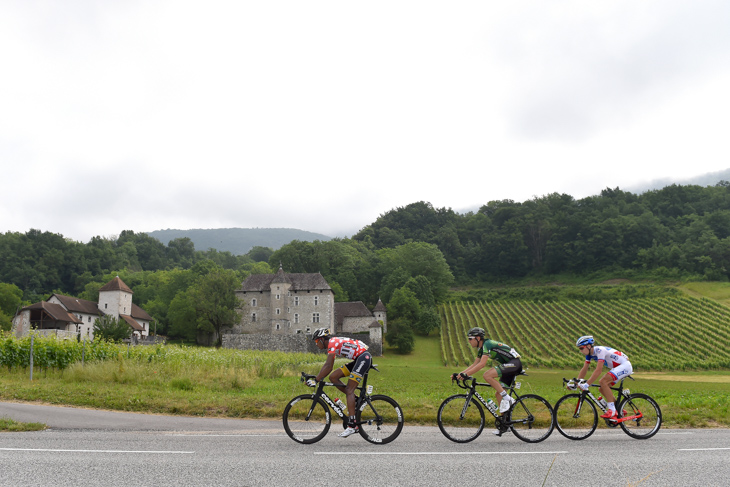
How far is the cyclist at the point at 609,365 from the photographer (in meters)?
9.84

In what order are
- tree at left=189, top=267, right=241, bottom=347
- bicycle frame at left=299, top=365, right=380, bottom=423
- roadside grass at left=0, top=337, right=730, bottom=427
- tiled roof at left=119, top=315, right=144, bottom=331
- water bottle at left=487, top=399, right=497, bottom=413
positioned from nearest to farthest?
1. bicycle frame at left=299, top=365, right=380, bottom=423
2. water bottle at left=487, top=399, right=497, bottom=413
3. roadside grass at left=0, top=337, right=730, bottom=427
4. tree at left=189, top=267, right=241, bottom=347
5. tiled roof at left=119, top=315, right=144, bottom=331

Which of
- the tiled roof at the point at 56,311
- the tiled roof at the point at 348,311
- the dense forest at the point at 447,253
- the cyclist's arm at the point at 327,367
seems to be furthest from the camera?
the dense forest at the point at 447,253

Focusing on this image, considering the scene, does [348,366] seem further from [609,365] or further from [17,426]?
[17,426]

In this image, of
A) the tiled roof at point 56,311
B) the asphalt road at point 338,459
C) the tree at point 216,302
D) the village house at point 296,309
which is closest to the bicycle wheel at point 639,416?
the asphalt road at point 338,459

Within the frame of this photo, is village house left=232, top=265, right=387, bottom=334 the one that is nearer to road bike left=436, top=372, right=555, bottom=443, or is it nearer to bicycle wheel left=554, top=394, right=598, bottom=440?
bicycle wheel left=554, top=394, right=598, bottom=440

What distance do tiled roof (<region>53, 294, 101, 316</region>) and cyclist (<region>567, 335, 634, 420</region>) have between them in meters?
77.2

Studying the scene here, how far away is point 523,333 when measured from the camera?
66.8 metres

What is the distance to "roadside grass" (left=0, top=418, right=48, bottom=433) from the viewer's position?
1021 cm

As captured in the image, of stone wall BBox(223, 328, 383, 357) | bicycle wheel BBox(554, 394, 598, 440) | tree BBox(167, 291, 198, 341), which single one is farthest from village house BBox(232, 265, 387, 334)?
bicycle wheel BBox(554, 394, 598, 440)

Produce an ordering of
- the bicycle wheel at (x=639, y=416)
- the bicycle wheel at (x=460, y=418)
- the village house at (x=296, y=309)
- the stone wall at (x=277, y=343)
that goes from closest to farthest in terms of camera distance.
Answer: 1. the bicycle wheel at (x=460, y=418)
2. the bicycle wheel at (x=639, y=416)
3. the stone wall at (x=277, y=343)
4. the village house at (x=296, y=309)

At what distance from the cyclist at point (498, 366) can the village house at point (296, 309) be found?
64.6 meters

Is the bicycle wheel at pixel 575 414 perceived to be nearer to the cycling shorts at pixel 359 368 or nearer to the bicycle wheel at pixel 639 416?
the bicycle wheel at pixel 639 416

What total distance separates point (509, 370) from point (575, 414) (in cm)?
165

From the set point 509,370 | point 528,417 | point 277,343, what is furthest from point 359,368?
point 277,343
